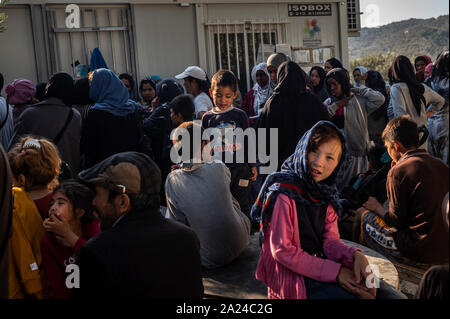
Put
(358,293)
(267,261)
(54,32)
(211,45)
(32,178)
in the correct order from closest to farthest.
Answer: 1. (358,293)
2. (267,261)
3. (32,178)
4. (54,32)
5. (211,45)

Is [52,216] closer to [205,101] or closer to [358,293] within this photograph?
[358,293]

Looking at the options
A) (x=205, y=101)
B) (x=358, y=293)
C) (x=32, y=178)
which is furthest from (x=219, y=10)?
(x=358, y=293)

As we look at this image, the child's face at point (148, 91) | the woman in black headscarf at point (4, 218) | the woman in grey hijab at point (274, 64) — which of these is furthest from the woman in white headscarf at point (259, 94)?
the woman in black headscarf at point (4, 218)

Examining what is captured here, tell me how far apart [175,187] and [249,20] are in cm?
688

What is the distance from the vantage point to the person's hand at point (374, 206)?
3.47 metres

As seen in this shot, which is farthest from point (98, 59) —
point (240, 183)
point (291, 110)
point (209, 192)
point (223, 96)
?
point (209, 192)

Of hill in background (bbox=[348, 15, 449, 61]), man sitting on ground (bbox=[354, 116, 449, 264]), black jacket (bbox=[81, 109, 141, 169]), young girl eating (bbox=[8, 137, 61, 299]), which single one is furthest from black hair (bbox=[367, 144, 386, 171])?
hill in background (bbox=[348, 15, 449, 61])

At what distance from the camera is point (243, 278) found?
311 cm

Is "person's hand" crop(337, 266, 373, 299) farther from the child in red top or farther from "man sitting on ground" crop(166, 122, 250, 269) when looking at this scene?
the child in red top

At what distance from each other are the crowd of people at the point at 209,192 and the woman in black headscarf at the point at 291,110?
1cm

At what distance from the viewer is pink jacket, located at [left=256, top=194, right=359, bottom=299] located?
2244 mm

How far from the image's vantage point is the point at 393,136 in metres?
3.37

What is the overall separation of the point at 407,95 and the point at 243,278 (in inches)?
125
